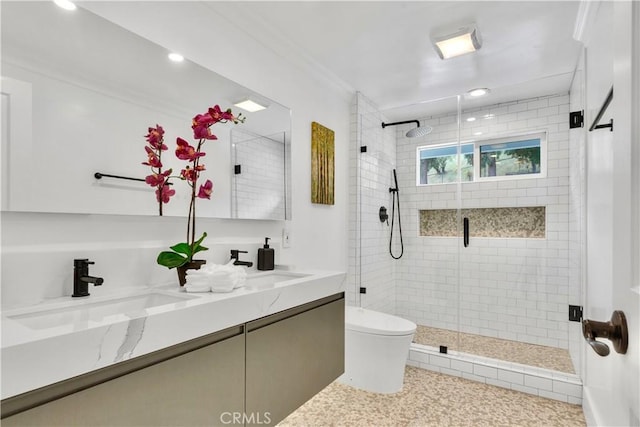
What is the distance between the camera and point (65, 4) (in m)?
1.28

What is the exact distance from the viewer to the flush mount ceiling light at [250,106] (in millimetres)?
2010

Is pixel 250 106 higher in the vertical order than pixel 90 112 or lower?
higher

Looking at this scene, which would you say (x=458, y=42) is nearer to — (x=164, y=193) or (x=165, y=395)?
(x=164, y=193)

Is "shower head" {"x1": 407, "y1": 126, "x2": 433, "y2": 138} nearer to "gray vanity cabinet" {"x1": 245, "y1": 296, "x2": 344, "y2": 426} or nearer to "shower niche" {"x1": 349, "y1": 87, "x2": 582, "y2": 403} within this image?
"shower niche" {"x1": 349, "y1": 87, "x2": 582, "y2": 403}

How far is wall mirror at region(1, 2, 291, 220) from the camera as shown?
116 centimetres

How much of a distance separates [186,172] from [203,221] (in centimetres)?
28

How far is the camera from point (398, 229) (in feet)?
11.1

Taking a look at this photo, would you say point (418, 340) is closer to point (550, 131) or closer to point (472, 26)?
point (550, 131)

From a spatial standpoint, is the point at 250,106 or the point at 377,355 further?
the point at 377,355

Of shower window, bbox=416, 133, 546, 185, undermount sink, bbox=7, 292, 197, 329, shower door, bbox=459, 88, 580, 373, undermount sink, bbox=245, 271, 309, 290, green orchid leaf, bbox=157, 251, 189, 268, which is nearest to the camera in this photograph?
undermount sink, bbox=7, 292, 197, 329

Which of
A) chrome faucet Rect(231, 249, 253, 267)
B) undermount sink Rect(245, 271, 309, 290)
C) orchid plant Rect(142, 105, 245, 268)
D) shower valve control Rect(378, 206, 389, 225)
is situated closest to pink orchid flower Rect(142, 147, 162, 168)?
orchid plant Rect(142, 105, 245, 268)

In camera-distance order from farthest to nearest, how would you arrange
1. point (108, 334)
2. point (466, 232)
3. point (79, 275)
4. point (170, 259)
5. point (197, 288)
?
1. point (466, 232)
2. point (170, 259)
3. point (197, 288)
4. point (79, 275)
5. point (108, 334)

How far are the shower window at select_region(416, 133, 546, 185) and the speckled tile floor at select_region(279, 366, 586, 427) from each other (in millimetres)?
1694

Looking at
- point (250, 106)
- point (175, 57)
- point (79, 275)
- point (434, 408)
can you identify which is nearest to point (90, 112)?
point (175, 57)
